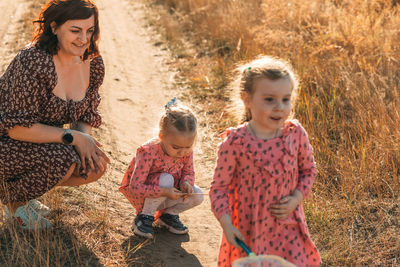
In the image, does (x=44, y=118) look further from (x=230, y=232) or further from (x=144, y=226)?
(x=230, y=232)

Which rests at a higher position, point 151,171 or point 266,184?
point 266,184

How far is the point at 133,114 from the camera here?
6703 millimetres

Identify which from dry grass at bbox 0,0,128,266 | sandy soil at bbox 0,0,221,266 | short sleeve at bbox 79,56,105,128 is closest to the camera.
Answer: dry grass at bbox 0,0,128,266

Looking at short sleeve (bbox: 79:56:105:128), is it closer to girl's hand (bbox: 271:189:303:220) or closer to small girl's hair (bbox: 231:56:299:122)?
small girl's hair (bbox: 231:56:299:122)

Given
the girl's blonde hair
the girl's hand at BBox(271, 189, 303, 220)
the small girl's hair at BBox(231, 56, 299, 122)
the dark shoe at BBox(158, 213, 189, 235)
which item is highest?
the small girl's hair at BBox(231, 56, 299, 122)

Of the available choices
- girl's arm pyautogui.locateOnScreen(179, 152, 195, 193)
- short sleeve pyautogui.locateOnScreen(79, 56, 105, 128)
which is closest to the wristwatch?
short sleeve pyautogui.locateOnScreen(79, 56, 105, 128)

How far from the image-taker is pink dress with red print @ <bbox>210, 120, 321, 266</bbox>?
2887 millimetres

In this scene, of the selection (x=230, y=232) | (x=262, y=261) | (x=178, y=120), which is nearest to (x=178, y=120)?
(x=178, y=120)

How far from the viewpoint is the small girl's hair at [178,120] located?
371cm

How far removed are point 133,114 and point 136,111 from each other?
0.12m

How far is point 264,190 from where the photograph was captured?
2906 mm

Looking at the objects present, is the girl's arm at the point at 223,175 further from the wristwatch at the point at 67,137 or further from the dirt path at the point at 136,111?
the wristwatch at the point at 67,137

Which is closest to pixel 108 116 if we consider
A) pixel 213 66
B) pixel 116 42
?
pixel 213 66

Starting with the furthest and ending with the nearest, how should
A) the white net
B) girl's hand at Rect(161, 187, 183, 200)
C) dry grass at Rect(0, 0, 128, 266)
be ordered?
1. girl's hand at Rect(161, 187, 183, 200)
2. dry grass at Rect(0, 0, 128, 266)
3. the white net
